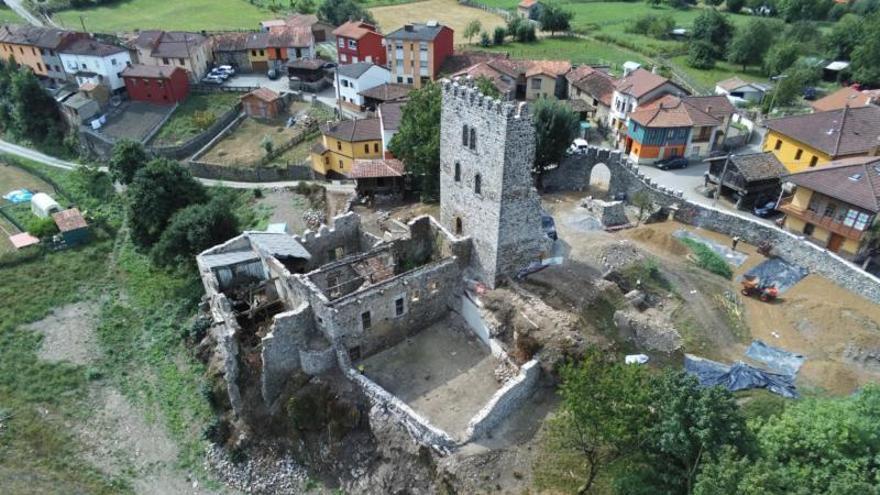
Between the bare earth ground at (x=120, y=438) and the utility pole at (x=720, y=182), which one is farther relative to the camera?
the utility pole at (x=720, y=182)

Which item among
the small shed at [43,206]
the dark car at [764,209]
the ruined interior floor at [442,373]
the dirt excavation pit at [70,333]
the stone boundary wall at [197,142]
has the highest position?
the dark car at [764,209]

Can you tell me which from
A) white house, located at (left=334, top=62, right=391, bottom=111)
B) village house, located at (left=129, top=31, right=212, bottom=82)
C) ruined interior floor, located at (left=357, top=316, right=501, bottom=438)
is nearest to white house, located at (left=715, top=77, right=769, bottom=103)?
white house, located at (left=334, top=62, right=391, bottom=111)

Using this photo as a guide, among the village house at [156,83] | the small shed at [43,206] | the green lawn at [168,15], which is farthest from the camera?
the green lawn at [168,15]

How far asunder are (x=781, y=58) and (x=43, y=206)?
330 feet

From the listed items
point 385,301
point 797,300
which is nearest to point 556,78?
point 797,300

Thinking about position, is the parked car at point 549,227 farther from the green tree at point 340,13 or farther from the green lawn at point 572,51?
the green tree at point 340,13

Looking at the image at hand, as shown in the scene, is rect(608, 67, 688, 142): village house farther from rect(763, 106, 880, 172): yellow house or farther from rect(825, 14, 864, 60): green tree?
rect(825, 14, 864, 60): green tree

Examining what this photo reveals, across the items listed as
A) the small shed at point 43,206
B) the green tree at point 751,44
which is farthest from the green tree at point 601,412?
the green tree at point 751,44

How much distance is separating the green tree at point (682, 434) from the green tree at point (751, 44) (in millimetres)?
85586

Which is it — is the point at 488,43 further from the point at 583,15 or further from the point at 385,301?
the point at 385,301

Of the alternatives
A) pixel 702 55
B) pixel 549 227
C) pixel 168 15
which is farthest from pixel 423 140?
pixel 168 15

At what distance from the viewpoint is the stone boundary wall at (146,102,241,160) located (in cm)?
7175

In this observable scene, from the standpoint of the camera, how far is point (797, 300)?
126 feet

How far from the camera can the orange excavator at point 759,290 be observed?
38469 mm
